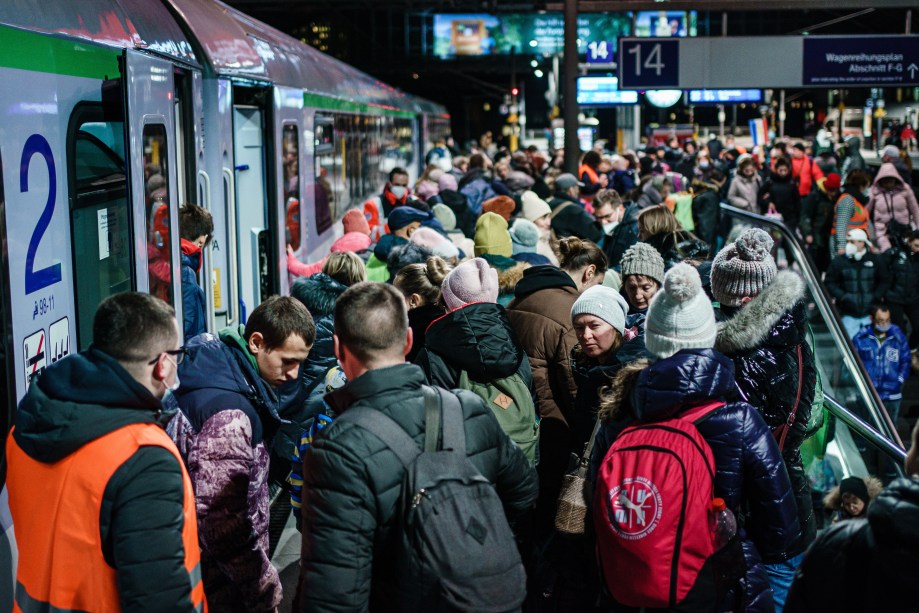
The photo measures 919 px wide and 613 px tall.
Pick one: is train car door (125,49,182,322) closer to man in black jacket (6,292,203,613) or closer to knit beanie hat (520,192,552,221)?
man in black jacket (6,292,203,613)

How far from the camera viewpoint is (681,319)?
11.0 ft

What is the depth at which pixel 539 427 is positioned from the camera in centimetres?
456

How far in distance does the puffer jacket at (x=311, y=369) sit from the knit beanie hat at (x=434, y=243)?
123cm

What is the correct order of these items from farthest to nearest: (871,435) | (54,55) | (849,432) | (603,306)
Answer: (849,432)
(871,435)
(603,306)
(54,55)

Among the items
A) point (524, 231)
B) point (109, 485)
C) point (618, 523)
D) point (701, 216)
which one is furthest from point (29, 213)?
point (701, 216)

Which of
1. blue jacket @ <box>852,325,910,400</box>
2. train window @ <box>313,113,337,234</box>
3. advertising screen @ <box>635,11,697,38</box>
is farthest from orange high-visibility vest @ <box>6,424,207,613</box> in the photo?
advertising screen @ <box>635,11,697,38</box>

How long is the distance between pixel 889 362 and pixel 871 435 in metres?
3.53

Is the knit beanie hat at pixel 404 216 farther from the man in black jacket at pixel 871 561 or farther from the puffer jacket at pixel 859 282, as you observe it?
the man in black jacket at pixel 871 561

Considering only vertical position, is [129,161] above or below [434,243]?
above

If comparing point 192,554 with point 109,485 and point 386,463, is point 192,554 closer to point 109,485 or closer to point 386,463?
point 109,485

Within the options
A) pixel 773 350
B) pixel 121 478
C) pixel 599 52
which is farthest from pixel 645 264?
pixel 599 52

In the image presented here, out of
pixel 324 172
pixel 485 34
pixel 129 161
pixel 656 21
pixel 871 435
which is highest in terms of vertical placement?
pixel 485 34

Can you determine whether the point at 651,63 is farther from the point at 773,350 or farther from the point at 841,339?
the point at 773,350

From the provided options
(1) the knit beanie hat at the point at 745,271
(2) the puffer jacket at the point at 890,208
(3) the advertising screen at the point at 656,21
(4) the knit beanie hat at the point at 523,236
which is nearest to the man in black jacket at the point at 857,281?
(2) the puffer jacket at the point at 890,208
